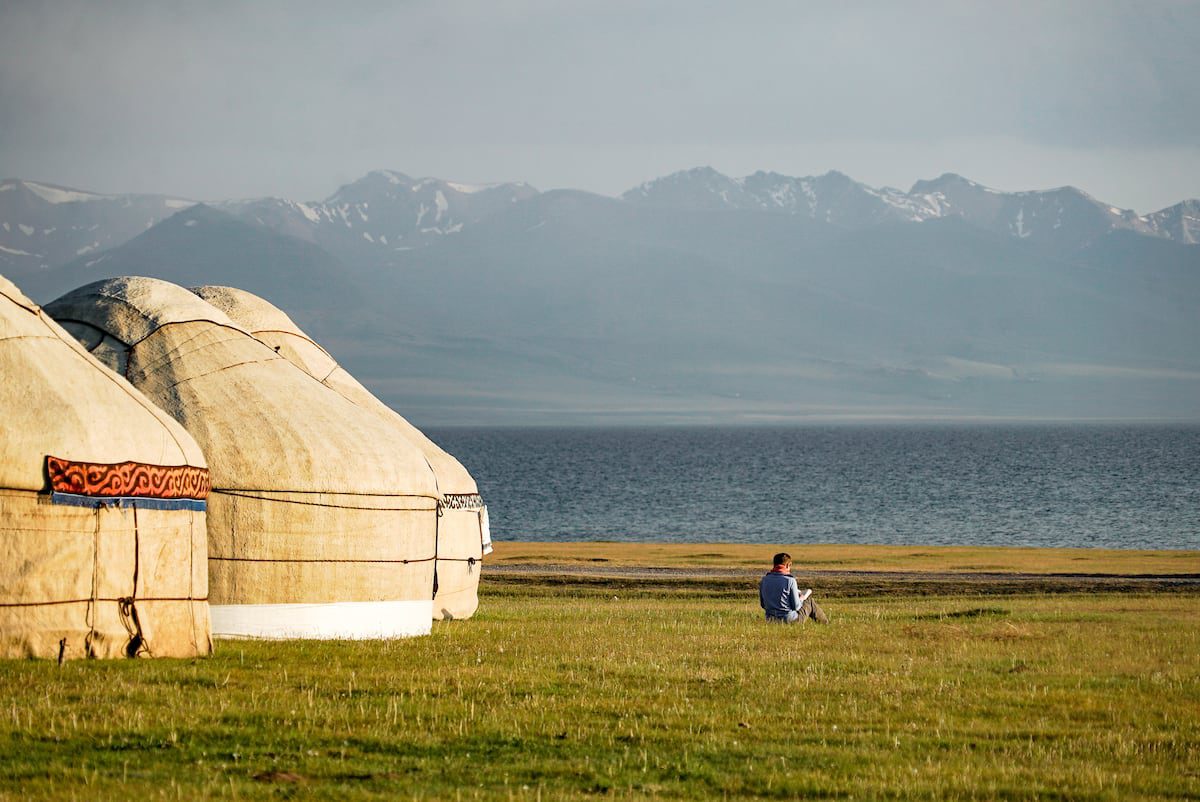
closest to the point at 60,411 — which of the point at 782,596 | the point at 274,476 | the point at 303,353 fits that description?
the point at 274,476

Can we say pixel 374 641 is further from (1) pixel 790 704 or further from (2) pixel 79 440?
(1) pixel 790 704

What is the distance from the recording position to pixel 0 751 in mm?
10531

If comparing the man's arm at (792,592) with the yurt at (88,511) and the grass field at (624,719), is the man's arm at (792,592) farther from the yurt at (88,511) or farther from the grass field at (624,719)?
the yurt at (88,511)

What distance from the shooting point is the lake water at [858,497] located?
224ft

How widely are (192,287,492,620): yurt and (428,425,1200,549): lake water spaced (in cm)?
4068

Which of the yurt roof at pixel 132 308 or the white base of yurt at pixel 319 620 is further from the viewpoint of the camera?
the yurt roof at pixel 132 308

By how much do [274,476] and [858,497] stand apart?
77.4 m

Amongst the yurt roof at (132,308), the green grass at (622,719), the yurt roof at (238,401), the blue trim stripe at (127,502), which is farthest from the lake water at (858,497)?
the blue trim stripe at (127,502)

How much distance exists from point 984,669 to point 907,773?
5.61 m

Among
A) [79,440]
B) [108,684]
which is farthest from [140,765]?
[79,440]

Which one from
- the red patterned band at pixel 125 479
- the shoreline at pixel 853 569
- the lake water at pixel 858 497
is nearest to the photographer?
the red patterned band at pixel 125 479

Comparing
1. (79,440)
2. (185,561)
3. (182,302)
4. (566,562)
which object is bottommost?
(566,562)

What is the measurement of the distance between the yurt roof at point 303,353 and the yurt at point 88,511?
667cm

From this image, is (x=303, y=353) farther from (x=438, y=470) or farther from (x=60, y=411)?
(x=60, y=411)
